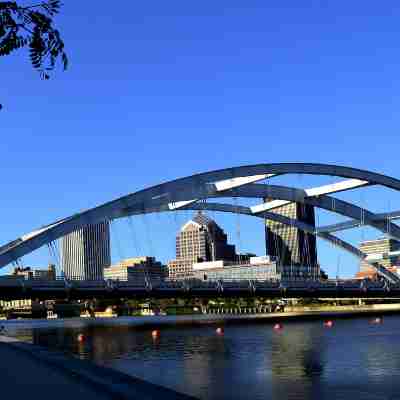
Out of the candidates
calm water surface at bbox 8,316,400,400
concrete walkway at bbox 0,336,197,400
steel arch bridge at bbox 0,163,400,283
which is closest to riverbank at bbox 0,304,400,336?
steel arch bridge at bbox 0,163,400,283

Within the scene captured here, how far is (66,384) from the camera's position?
60.7 feet

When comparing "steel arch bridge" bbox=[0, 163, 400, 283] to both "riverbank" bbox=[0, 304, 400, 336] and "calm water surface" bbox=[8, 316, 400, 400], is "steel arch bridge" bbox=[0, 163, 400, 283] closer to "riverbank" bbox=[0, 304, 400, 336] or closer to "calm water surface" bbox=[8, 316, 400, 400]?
"riverbank" bbox=[0, 304, 400, 336]

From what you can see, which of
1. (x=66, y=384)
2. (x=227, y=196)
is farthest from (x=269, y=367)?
(x=227, y=196)

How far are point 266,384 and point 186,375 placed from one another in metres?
4.36

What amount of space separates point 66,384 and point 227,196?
61.6 metres

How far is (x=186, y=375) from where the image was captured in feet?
83.3

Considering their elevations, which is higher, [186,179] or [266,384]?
[186,179]

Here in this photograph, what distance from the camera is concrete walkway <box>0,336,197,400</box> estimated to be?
16.1 meters

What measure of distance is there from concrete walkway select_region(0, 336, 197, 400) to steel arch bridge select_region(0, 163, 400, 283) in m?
44.5

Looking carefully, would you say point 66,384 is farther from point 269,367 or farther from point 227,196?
point 227,196

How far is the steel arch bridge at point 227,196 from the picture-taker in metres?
69.7

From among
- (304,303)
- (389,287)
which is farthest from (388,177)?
(304,303)

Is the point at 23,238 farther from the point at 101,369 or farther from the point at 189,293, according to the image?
the point at 101,369

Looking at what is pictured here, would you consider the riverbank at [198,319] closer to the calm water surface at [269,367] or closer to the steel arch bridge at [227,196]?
the steel arch bridge at [227,196]
